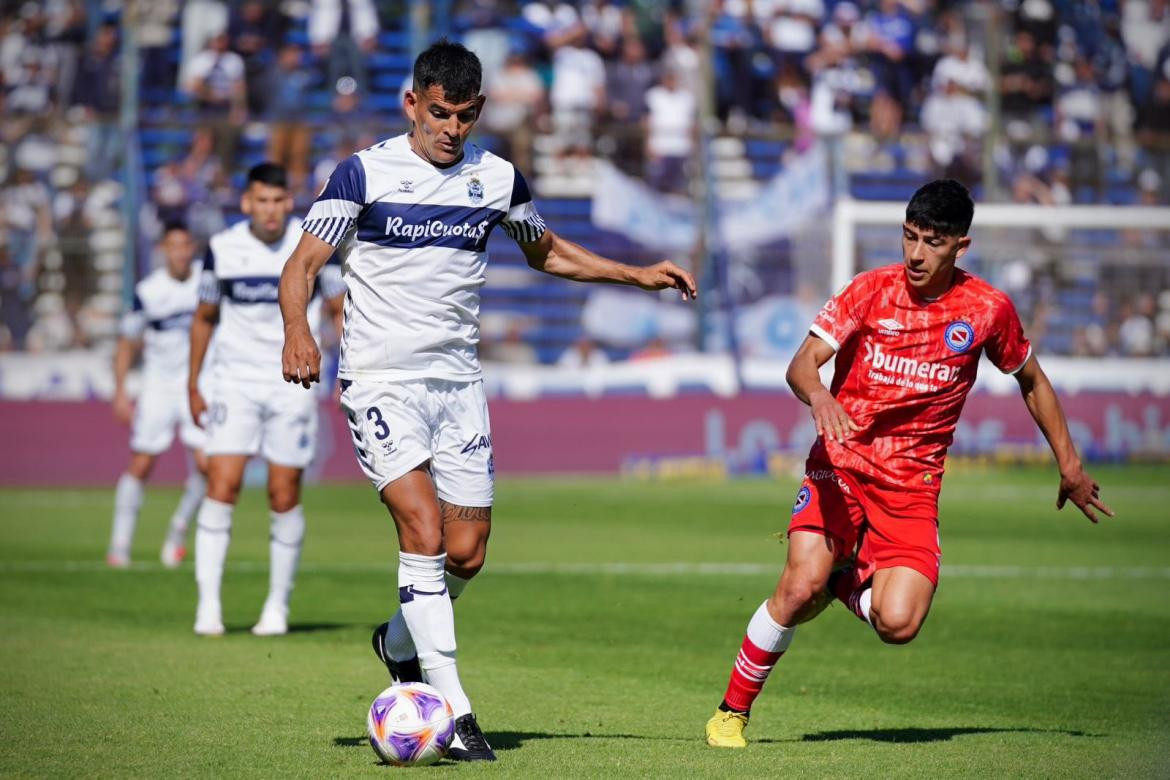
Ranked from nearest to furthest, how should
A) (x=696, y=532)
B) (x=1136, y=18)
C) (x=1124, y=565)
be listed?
(x=1124, y=565)
(x=696, y=532)
(x=1136, y=18)

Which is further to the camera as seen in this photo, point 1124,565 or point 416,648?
point 1124,565

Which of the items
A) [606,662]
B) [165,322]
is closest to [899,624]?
[606,662]

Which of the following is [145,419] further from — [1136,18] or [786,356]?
[1136,18]

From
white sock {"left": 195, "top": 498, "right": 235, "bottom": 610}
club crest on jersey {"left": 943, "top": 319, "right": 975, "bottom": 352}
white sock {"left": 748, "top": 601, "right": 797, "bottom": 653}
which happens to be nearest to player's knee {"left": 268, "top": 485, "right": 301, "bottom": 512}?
white sock {"left": 195, "top": 498, "right": 235, "bottom": 610}

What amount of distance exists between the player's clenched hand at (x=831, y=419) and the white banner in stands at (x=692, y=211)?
18.3 m

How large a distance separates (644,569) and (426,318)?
24.4 feet

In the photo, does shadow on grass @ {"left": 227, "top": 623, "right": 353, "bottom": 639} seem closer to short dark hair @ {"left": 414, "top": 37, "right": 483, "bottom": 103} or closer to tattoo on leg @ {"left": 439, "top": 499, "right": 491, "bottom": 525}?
tattoo on leg @ {"left": 439, "top": 499, "right": 491, "bottom": 525}

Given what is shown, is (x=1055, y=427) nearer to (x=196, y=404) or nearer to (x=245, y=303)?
(x=245, y=303)

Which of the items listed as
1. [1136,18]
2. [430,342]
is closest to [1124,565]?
[430,342]

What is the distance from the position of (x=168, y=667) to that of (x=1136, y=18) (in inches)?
1032

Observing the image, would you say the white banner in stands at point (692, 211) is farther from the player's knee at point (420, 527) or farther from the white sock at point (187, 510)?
the player's knee at point (420, 527)

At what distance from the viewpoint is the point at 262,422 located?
10344 millimetres

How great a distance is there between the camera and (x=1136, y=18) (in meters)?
30.5

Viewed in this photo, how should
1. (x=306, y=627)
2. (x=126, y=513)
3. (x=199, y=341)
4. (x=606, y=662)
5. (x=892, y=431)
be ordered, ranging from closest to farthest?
(x=892, y=431) < (x=606, y=662) < (x=306, y=627) < (x=199, y=341) < (x=126, y=513)
